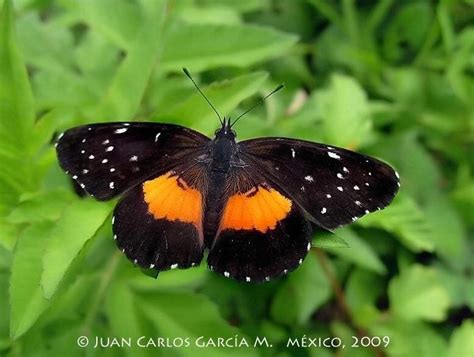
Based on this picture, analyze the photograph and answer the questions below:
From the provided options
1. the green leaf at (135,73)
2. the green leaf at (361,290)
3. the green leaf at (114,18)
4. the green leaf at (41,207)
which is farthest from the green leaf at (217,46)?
the green leaf at (361,290)

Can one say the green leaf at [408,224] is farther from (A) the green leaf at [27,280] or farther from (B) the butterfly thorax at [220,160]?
(A) the green leaf at [27,280]

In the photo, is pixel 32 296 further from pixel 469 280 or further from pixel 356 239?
pixel 469 280

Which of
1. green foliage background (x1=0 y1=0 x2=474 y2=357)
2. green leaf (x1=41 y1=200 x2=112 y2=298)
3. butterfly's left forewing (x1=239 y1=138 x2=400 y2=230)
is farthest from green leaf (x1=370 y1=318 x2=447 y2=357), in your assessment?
green leaf (x1=41 y1=200 x2=112 y2=298)

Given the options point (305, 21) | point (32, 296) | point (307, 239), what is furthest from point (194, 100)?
point (305, 21)

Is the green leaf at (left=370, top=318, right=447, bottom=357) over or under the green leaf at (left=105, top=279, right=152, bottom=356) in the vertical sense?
under

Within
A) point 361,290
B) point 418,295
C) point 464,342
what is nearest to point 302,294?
point 361,290

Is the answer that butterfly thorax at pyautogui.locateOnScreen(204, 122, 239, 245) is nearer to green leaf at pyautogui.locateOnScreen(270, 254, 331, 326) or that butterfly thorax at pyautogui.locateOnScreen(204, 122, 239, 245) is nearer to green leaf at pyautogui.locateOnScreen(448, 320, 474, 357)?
green leaf at pyautogui.locateOnScreen(270, 254, 331, 326)
